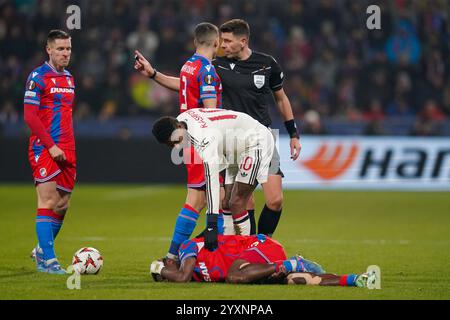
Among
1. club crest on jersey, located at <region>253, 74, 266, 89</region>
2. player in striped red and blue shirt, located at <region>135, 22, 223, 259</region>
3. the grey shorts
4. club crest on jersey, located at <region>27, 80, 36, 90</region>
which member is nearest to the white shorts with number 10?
player in striped red and blue shirt, located at <region>135, 22, 223, 259</region>

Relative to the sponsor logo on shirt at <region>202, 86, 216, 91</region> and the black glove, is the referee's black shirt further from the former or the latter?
the black glove

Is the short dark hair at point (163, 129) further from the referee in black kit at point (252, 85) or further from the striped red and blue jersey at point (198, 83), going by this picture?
the referee in black kit at point (252, 85)

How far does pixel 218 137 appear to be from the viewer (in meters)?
7.59

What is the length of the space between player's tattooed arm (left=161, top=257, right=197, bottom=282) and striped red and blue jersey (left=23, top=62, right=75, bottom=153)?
5.92 feet

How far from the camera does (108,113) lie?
65.1 feet

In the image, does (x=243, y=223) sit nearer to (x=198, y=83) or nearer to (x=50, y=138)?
(x=198, y=83)

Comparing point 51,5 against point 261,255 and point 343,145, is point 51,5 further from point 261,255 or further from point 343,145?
point 261,255

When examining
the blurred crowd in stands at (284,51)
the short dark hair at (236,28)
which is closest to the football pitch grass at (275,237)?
the blurred crowd in stands at (284,51)

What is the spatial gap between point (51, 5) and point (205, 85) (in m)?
13.6

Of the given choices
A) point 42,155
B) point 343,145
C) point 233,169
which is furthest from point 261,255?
point 343,145

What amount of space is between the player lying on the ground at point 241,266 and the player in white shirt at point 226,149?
13 cm

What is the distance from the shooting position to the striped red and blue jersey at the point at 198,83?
27.7ft

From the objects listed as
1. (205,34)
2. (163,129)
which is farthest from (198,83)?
(163,129)

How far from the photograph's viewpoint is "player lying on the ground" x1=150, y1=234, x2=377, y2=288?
7227mm
